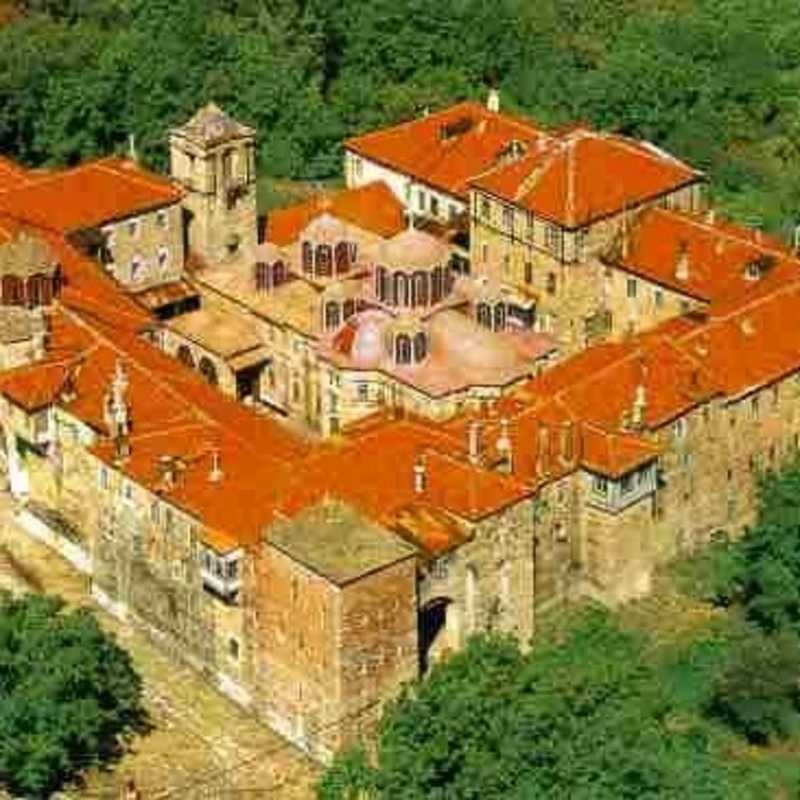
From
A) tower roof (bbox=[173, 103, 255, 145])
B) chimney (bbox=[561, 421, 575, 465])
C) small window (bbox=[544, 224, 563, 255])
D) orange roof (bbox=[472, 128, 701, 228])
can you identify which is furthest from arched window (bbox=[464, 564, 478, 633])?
tower roof (bbox=[173, 103, 255, 145])

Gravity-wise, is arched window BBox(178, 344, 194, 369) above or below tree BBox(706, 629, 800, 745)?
above

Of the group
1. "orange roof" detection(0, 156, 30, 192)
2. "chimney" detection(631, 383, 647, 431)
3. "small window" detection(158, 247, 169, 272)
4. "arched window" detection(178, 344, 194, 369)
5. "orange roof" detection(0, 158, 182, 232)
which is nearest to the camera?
"chimney" detection(631, 383, 647, 431)

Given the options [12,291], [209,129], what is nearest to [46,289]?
[12,291]

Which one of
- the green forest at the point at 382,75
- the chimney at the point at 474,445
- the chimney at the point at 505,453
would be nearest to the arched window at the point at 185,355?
the chimney at the point at 474,445

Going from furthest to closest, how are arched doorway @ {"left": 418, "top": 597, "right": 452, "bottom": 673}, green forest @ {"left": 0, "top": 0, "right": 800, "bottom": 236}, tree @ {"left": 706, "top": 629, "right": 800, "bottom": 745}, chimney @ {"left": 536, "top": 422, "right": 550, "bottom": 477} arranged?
green forest @ {"left": 0, "top": 0, "right": 800, "bottom": 236}, chimney @ {"left": 536, "top": 422, "right": 550, "bottom": 477}, arched doorway @ {"left": 418, "top": 597, "right": 452, "bottom": 673}, tree @ {"left": 706, "top": 629, "right": 800, "bottom": 745}

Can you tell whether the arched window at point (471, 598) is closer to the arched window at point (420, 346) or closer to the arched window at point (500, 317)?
the arched window at point (420, 346)

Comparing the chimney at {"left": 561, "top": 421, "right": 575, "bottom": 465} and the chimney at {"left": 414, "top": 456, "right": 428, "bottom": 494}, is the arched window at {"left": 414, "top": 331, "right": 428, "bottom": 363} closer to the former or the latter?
the chimney at {"left": 561, "top": 421, "right": 575, "bottom": 465}

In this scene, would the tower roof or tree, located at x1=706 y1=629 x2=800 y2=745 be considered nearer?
tree, located at x1=706 y1=629 x2=800 y2=745

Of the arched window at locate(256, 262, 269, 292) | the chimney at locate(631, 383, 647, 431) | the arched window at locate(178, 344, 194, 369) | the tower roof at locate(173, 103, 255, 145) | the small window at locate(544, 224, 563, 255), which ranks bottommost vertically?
the arched window at locate(178, 344, 194, 369)
